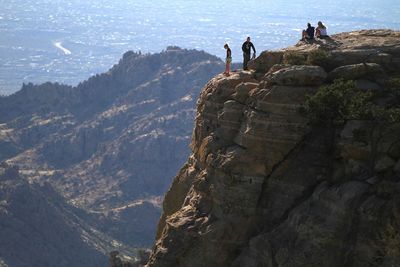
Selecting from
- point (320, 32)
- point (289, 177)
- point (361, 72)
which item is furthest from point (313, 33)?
point (289, 177)

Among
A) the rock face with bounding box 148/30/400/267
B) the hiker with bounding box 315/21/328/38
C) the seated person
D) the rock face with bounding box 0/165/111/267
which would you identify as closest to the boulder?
the rock face with bounding box 148/30/400/267

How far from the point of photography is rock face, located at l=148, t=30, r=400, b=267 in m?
29.6

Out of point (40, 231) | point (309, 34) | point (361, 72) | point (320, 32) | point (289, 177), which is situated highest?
point (320, 32)

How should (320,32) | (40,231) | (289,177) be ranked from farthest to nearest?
1. (40,231)
2. (320,32)
3. (289,177)

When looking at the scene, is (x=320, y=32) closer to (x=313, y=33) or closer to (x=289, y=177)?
(x=313, y=33)

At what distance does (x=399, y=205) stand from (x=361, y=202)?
52.0 inches

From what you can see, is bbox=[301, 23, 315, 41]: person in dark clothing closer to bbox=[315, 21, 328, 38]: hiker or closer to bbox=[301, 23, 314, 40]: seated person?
bbox=[301, 23, 314, 40]: seated person

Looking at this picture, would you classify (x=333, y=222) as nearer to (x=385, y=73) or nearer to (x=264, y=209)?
(x=264, y=209)

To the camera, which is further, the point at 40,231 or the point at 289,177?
the point at 40,231

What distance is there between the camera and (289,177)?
33.1m

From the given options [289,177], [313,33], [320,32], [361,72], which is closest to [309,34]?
[313,33]

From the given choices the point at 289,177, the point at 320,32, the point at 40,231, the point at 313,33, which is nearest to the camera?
the point at 289,177

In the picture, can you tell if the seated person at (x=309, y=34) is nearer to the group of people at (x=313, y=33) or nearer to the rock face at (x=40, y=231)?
Answer: the group of people at (x=313, y=33)

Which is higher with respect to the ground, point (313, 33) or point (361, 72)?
point (313, 33)
